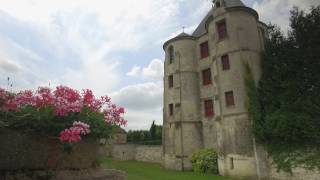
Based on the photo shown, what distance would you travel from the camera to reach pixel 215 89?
971 inches

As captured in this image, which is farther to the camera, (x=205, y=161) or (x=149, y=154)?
(x=149, y=154)

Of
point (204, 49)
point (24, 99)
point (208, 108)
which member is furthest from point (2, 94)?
point (204, 49)

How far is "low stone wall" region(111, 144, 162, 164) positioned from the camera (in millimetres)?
36656

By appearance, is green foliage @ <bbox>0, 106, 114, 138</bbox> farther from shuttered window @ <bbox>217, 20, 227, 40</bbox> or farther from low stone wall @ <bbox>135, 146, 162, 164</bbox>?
low stone wall @ <bbox>135, 146, 162, 164</bbox>

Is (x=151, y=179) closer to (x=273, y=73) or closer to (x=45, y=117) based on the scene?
(x=273, y=73)

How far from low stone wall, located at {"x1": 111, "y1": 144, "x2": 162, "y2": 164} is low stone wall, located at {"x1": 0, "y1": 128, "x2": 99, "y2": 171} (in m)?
32.0

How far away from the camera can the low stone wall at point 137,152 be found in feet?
120

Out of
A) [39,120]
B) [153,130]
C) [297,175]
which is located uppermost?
[153,130]

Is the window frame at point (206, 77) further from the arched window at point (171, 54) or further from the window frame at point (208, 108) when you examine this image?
the arched window at point (171, 54)

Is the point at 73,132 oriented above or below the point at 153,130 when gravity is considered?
below

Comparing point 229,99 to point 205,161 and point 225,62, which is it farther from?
point 205,161

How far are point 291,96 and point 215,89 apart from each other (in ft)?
22.1

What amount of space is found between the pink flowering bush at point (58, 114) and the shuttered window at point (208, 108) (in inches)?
895

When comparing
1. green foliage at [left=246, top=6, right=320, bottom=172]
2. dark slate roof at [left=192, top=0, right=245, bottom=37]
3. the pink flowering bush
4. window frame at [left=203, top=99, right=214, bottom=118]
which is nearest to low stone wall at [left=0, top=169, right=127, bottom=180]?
the pink flowering bush
